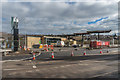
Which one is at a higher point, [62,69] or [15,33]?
[15,33]

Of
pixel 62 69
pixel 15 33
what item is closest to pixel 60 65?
pixel 62 69

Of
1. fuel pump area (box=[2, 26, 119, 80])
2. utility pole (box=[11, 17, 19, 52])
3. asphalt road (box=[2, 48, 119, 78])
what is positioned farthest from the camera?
utility pole (box=[11, 17, 19, 52])

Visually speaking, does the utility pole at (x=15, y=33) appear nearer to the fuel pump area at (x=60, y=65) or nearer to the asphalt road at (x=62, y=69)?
the fuel pump area at (x=60, y=65)

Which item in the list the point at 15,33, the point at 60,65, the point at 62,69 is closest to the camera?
the point at 62,69

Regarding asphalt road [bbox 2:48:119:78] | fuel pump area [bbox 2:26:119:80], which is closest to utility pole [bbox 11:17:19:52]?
fuel pump area [bbox 2:26:119:80]

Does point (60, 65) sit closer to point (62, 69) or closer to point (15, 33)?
point (62, 69)

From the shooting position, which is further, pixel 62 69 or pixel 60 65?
pixel 60 65

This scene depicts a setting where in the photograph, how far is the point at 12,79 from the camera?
19.5 feet

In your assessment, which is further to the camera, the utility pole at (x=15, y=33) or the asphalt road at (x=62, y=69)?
the utility pole at (x=15, y=33)

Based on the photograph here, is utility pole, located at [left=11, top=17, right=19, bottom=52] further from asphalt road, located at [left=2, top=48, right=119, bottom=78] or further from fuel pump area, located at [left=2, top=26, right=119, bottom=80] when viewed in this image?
asphalt road, located at [left=2, top=48, right=119, bottom=78]

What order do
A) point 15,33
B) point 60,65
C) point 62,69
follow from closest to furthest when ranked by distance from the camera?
1. point 62,69
2. point 60,65
3. point 15,33

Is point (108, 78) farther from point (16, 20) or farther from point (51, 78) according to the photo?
point (16, 20)

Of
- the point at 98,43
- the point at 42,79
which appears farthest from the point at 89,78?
the point at 98,43

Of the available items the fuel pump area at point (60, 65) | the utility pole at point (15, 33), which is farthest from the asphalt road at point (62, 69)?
the utility pole at point (15, 33)
